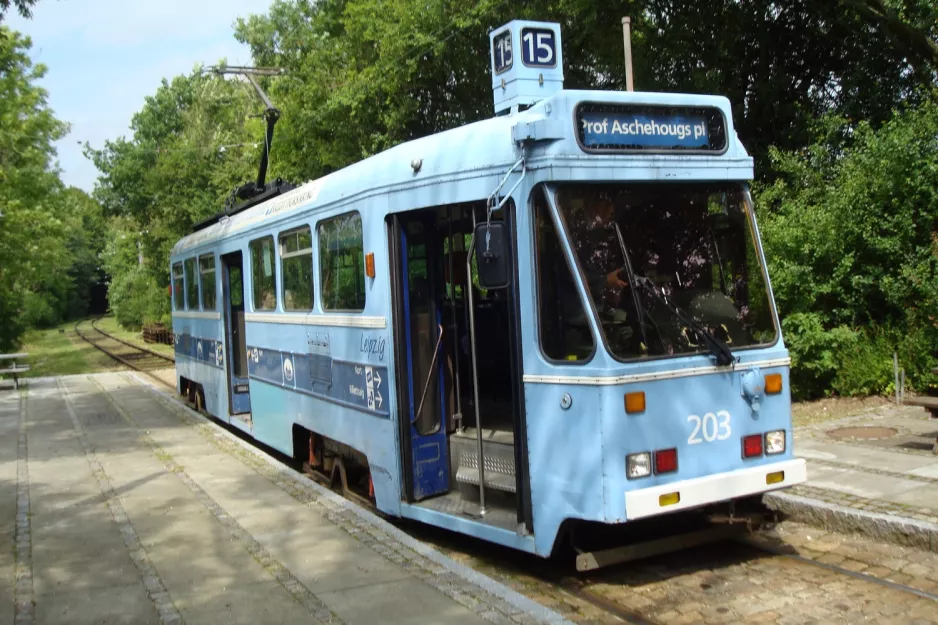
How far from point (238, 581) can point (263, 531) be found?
125 centimetres

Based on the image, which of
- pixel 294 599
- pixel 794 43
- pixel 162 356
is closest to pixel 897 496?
pixel 294 599

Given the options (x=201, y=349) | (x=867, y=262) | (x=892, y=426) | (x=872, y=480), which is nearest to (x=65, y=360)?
(x=201, y=349)

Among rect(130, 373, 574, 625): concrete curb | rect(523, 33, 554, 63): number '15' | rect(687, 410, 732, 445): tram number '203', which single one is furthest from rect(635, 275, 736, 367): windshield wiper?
rect(523, 33, 554, 63): number '15'

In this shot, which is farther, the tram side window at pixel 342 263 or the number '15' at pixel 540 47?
the tram side window at pixel 342 263

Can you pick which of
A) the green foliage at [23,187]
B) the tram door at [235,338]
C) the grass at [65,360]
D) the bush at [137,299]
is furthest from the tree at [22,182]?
the tram door at [235,338]

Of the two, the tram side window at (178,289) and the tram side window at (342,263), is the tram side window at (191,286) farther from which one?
the tram side window at (342,263)

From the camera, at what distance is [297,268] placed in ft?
30.1

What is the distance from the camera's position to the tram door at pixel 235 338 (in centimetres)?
1261

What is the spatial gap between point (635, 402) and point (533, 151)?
1.67m

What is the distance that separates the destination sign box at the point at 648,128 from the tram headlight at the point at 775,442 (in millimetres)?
1924

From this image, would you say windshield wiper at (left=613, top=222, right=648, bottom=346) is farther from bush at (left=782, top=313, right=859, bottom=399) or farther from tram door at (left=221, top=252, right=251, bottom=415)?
tram door at (left=221, top=252, right=251, bottom=415)

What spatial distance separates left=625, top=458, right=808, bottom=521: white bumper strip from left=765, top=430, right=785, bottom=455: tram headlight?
9 cm

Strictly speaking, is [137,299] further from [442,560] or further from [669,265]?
[669,265]

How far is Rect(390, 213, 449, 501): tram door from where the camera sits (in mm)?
6891
